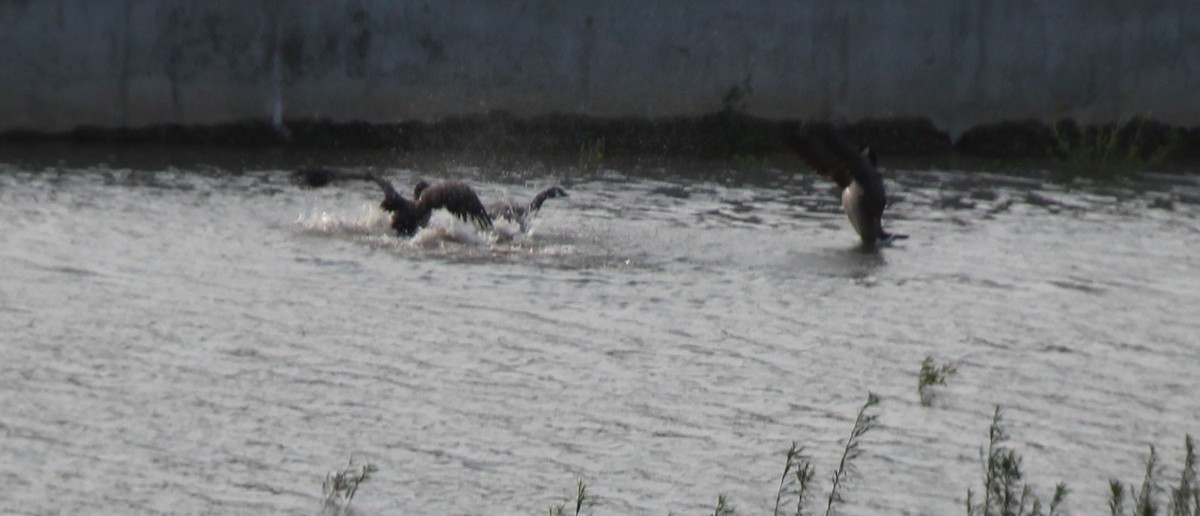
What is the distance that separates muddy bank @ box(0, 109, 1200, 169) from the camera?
15352 millimetres

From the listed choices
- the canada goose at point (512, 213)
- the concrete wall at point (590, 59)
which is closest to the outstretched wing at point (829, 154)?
the canada goose at point (512, 213)

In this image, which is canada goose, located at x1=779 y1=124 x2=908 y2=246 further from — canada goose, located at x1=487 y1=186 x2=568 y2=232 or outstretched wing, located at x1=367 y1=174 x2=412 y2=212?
outstretched wing, located at x1=367 y1=174 x2=412 y2=212

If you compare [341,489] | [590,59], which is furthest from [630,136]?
[341,489]

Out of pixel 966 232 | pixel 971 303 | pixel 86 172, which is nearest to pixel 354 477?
pixel 971 303

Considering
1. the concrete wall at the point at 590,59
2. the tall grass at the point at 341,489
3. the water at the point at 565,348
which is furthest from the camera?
the concrete wall at the point at 590,59

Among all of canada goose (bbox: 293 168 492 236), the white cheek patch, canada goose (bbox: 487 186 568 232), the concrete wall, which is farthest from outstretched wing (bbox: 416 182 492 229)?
the concrete wall

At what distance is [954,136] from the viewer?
16.3m

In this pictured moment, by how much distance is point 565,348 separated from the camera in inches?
320

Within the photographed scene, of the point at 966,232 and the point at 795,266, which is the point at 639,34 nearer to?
the point at 966,232

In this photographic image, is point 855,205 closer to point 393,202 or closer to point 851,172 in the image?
point 851,172

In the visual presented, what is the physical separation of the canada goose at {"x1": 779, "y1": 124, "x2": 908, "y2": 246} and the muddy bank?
3.73 m

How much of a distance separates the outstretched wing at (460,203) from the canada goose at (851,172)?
1.81 metres

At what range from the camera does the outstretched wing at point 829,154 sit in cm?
1136

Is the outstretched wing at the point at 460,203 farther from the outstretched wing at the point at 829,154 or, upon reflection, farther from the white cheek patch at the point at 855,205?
the white cheek patch at the point at 855,205
